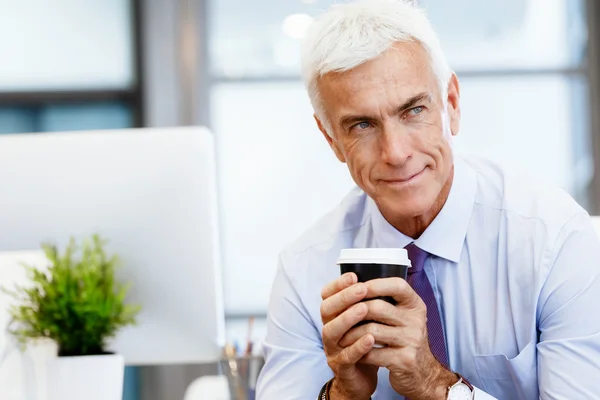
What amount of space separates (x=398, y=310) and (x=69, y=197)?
0.66m

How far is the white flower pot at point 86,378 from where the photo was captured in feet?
4.02

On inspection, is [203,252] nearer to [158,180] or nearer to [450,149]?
[158,180]

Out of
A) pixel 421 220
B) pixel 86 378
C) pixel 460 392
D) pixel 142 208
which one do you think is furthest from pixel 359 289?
pixel 142 208

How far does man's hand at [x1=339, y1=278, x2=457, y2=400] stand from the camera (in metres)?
1.04

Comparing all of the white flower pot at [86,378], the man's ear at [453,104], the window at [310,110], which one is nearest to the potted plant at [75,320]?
the white flower pot at [86,378]

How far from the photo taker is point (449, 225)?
1314 mm

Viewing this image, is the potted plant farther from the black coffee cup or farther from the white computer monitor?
the black coffee cup

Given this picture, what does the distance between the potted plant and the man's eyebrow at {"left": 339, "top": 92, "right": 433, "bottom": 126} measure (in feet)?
1.47

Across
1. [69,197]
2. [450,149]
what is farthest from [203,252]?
[450,149]

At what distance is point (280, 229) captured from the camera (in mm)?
4219

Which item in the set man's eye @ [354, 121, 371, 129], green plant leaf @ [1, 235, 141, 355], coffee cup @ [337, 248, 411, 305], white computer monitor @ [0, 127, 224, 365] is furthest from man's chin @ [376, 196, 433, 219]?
green plant leaf @ [1, 235, 141, 355]

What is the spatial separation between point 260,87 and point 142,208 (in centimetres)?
291

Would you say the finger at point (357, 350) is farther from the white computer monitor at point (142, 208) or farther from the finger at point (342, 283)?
the white computer monitor at point (142, 208)

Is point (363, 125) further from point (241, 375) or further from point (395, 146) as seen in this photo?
point (241, 375)
